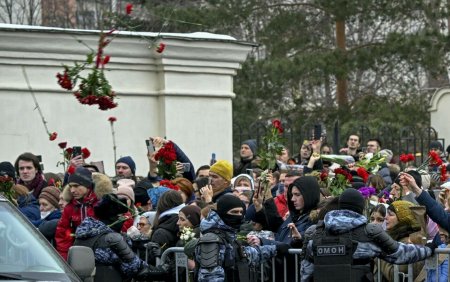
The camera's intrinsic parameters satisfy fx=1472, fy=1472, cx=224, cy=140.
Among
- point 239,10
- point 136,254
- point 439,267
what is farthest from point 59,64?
point 239,10

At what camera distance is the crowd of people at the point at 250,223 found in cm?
1018

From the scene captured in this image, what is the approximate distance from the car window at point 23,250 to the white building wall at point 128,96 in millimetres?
8734

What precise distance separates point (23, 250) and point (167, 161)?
18.0ft

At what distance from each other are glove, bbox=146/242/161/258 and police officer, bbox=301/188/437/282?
1.98 meters

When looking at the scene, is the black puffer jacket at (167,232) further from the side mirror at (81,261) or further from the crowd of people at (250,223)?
the side mirror at (81,261)

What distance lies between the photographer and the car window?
8.84 meters

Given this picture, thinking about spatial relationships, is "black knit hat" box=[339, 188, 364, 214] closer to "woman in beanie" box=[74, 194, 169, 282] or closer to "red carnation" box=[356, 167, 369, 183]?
"woman in beanie" box=[74, 194, 169, 282]

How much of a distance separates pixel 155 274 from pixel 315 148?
4896 mm

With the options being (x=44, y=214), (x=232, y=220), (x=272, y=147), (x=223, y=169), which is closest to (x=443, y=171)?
(x=272, y=147)

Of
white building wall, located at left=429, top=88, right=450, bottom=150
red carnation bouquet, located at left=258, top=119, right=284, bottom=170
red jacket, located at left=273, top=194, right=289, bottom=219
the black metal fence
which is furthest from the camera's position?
white building wall, located at left=429, top=88, right=450, bottom=150

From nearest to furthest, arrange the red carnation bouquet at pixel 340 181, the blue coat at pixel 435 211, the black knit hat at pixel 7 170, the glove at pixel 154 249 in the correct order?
the blue coat at pixel 435 211 → the glove at pixel 154 249 → the red carnation bouquet at pixel 340 181 → the black knit hat at pixel 7 170

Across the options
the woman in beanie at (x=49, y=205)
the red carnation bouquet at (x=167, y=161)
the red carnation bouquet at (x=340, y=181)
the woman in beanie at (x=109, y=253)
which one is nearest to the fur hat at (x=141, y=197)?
the red carnation bouquet at (x=167, y=161)

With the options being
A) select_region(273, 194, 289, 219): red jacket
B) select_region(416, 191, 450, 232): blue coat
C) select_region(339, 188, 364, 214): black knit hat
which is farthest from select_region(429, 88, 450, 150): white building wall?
select_region(339, 188, 364, 214): black knit hat

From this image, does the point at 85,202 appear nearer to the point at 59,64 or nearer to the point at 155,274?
the point at 155,274
